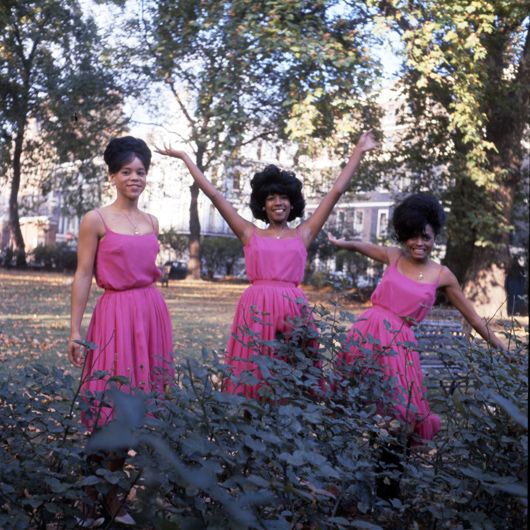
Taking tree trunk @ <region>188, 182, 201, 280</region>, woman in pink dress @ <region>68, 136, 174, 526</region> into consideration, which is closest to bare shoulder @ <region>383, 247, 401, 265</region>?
woman in pink dress @ <region>68, 136, 174, 526</region>

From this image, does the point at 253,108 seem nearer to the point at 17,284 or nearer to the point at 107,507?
the point at 17,284

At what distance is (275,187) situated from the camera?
4.92 metres

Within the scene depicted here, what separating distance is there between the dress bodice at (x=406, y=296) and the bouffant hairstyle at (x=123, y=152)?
147cm

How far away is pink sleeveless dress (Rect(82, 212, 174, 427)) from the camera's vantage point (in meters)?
4.04

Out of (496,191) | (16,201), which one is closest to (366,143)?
(496,191)

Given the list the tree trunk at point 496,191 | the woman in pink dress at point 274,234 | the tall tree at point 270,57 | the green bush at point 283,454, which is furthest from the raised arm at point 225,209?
the tree trunk at point 496,191

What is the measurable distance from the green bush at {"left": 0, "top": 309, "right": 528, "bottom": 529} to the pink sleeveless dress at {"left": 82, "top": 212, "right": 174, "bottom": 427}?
81 cm

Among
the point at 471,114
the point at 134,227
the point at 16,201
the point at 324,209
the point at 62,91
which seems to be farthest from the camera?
the point at 16,201

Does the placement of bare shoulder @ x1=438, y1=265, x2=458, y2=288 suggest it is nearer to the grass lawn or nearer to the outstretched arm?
the outstretched arm

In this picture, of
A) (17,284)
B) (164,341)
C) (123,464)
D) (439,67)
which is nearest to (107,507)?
(123,464)

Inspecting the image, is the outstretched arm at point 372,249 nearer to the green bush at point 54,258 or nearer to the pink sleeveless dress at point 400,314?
the pink sleeveless dress at point 400,314

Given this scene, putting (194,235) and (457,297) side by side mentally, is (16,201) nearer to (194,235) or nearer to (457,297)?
(194,235)

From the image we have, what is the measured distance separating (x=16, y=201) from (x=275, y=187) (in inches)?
1264

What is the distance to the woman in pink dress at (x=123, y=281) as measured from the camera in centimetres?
405
